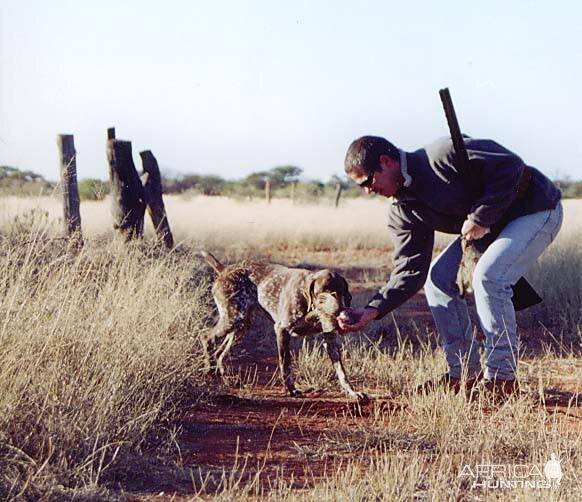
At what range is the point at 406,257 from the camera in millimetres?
6340

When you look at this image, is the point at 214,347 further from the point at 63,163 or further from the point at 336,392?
the point at 63,163

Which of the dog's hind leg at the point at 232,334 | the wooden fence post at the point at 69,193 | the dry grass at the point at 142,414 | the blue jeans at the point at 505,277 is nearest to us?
the dry grass at the point at 142,414

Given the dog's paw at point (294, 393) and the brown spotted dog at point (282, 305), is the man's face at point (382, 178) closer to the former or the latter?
the brown spotted dog at point (282, 305)

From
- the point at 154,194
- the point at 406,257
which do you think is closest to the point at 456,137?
the point at 406,257

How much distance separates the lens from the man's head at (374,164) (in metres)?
5.61

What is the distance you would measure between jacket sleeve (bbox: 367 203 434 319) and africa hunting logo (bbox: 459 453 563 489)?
165 cm

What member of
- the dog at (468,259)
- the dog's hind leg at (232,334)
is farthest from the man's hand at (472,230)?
the dog's hind leg at (232,334)

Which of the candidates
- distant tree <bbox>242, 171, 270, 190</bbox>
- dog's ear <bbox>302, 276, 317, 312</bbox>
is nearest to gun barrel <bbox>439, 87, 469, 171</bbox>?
dog's ear <bbox>302, 276, 317, 312</bbox>

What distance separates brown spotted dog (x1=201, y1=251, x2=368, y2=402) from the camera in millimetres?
6820

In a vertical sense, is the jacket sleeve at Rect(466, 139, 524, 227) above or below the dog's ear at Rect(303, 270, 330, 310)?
above

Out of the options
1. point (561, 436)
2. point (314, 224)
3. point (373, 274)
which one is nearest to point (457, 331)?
point (561, 436)

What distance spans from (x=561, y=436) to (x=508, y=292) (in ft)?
3.71

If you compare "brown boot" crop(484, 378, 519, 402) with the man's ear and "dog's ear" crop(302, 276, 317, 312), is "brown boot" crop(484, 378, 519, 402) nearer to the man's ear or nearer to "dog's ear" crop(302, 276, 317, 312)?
"dog's ear" crop(302, 276, 317, 312)

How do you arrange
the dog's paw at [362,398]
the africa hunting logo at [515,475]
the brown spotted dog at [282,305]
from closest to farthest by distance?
the africa hunting logo at [515,475] < the dog's paw at [362,398] < the brown spotted dog at [282,305]
